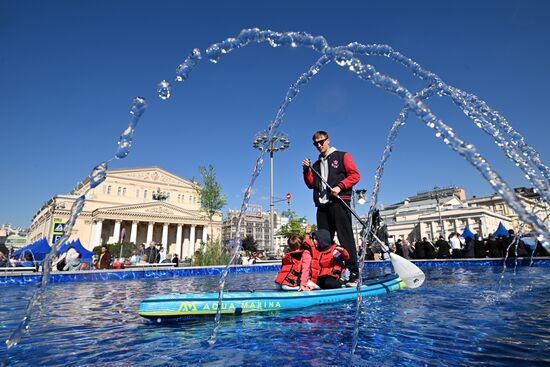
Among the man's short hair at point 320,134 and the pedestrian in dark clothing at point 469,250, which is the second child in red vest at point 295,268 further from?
the pedestrian in dark clothing at point 469,250

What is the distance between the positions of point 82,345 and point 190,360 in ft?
4.07

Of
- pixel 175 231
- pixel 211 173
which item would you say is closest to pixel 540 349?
pixel 211 173

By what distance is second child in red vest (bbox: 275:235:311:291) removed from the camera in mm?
4906

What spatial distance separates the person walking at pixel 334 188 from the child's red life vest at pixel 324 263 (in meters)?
0.29

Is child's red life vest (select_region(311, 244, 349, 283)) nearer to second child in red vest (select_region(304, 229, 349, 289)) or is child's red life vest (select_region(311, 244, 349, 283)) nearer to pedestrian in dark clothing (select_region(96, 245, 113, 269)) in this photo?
second child in red vest (select_region(304, 229, 349, 289))

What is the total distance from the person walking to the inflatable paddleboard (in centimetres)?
79

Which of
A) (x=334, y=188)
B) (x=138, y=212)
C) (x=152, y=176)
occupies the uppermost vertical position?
(x=152, y=176)

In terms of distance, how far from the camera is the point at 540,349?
2252 millimetres

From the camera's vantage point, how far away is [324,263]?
5.14m

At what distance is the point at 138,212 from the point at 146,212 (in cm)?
167

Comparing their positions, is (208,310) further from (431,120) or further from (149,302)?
(431,120)

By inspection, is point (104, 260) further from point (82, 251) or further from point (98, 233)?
point (98, 233)

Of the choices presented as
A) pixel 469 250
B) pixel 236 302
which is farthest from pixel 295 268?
pixel 469 250

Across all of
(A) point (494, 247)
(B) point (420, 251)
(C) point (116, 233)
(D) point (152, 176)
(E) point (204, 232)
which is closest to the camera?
(A) point (494, 247)
